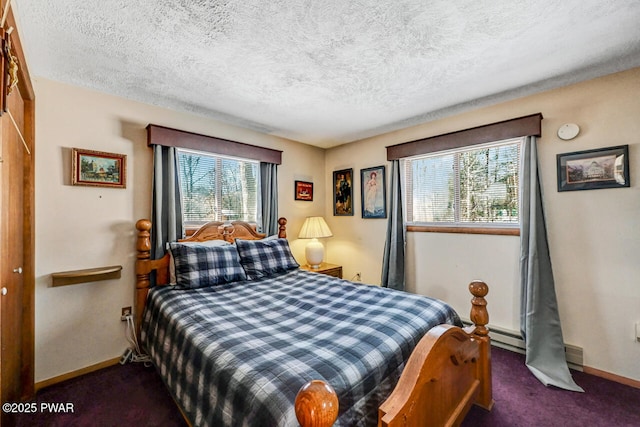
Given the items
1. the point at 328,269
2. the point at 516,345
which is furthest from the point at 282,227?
the point at 516,345

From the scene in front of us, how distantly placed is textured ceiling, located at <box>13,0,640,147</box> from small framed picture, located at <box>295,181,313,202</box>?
1.36 m

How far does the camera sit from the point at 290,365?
1122 millimetres

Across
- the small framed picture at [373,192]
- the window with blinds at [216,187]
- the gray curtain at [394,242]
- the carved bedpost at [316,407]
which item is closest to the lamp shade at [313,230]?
the small framed picture at [373,192]

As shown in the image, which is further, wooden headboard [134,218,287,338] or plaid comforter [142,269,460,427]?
wooden headboard [134,218,287,338]

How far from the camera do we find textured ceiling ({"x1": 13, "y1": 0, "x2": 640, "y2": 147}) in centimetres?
146

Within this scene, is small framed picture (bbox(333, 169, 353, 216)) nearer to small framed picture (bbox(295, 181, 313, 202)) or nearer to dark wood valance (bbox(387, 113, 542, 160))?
small framed picture (bbox(295, 181, 313, 202))

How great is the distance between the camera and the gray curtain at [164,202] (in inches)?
100

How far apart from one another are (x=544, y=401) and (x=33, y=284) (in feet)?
12.0

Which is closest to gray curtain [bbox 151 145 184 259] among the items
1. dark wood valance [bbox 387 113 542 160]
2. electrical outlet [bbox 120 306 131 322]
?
electrical outlet [bbox 120 306 131 322]

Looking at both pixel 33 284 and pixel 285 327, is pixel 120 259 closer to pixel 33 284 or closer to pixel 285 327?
pixel 33 284

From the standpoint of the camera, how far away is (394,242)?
Result: 128 inches

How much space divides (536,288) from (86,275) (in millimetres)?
3601

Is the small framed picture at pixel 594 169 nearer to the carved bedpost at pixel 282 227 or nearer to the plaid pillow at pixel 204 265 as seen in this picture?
the carved bedpost at pixel 282 227

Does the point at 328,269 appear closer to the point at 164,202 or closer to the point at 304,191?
the point at 304,191
